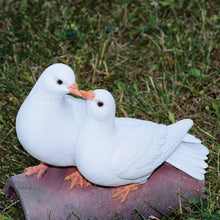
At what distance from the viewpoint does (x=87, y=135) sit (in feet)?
7.62

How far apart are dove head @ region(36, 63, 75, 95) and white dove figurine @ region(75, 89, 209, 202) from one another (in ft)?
0.40

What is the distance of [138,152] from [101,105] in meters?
0.42

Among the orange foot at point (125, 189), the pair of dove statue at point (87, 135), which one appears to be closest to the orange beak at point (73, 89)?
the pair of dove statue at point (87, 135)

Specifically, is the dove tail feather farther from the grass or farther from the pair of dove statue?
the grass

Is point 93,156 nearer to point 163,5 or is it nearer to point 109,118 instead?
point 109,118

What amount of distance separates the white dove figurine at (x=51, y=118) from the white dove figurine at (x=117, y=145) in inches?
3.6

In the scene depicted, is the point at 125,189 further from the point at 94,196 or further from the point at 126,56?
the point at 126,56

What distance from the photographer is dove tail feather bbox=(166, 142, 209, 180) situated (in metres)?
2.77

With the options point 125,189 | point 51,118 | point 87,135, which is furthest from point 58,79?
point 125,189

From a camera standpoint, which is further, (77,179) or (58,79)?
(77,179)

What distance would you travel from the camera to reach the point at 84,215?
100 inches

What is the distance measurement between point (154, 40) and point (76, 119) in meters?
1.93

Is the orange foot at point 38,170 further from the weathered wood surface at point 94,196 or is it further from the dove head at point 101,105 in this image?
the dove head at point 101,105

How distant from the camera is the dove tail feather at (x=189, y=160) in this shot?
2.77 m
